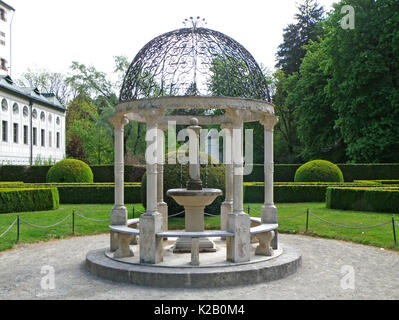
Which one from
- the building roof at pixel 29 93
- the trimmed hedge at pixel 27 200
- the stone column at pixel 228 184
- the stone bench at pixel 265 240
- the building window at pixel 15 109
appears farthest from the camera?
the building window at pixel 15 109

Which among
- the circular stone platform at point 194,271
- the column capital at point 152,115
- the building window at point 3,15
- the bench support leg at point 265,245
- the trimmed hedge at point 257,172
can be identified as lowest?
the circular stone platform at point 194,271

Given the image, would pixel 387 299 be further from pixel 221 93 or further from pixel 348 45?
pixel 348 45

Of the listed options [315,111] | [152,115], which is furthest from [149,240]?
[315,111]

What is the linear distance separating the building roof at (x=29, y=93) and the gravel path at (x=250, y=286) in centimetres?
3083

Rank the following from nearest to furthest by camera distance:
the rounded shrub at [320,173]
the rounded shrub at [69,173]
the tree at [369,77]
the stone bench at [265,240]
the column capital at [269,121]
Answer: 1. the stone bench at [265,240]
2. the column capital at [269,121]
3. the rounded shrub at [320,173]
4. the rounded shrub at [69,173]
5. the tree at [369,77]

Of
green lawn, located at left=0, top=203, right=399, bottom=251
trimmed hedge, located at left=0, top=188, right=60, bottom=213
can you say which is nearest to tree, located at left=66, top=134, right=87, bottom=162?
trimmed hedge, located at left=0, top=188, right=60, bottom=213

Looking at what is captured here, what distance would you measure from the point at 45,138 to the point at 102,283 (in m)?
41.2

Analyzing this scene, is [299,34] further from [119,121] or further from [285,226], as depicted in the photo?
[119,121]

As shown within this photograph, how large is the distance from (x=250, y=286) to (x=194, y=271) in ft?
3.44

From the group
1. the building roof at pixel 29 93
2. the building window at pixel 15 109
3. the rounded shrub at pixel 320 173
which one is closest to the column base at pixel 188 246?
the rounded shrub at pixel 320 173

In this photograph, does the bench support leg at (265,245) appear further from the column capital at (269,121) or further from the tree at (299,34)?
the tree at (299,34)

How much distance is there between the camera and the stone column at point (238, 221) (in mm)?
7884

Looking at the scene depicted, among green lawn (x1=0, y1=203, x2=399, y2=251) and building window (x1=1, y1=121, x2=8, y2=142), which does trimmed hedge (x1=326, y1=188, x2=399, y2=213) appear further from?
building window (x1=1, y1=121, x2=8, y2=142)

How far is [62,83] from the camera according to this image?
55031mm
